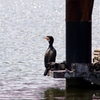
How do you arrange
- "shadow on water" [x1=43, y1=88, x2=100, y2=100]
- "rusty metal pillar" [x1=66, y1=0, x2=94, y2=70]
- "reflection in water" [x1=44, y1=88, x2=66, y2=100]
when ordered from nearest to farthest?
1. "reflection in water" [x1=44, y1=88, x2=66, y2=100]
2. "shadow on water" [x1=43, y1=88, x2=100, y2=100]
3. "rusty metal pillar" [x1=66, y1=0, x2=94, y2=70]

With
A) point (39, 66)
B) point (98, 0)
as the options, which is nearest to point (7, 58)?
point (39, 66)

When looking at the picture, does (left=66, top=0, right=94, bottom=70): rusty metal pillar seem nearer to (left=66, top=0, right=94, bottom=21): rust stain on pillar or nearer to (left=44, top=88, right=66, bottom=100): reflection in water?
(left=66, top=0, right=94, bottom=21): rust stain on pillar

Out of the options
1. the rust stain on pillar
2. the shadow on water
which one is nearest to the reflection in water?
the shadow on water

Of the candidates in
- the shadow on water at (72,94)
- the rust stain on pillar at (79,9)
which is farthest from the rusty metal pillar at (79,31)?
the shadow on water at (72,94)

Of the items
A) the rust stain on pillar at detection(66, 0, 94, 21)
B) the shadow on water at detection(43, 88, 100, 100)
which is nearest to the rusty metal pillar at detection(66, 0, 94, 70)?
the rust stain on pillar at detection(66, 0, 94, 21)

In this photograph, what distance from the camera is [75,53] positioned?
17703 millimetres

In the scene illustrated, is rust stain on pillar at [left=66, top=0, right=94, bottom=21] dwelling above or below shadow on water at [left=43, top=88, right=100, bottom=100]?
above

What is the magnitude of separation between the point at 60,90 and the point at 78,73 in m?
0.68

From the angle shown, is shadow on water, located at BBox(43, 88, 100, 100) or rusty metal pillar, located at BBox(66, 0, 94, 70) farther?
rusty metal pillar, located at BBox(66, 0, 94, 70)

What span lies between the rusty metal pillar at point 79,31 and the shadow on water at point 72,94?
65 cm

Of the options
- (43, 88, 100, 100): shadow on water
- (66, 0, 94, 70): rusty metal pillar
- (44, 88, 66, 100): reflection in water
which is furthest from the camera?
(66, 0, 94, 70): rusty metal pillar

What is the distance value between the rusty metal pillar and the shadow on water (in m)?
0.65

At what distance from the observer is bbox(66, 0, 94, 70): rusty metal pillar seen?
696 inches

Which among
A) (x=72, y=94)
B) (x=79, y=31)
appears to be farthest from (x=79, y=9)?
(x=72, y=94)
